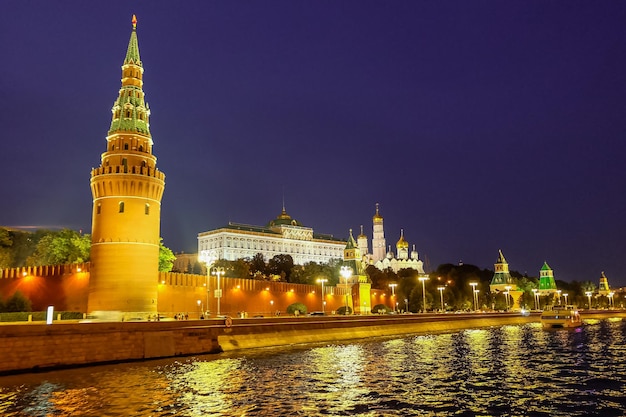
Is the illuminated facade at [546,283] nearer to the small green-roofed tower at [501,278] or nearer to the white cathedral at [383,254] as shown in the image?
the small green-roofed tower at [501,278]

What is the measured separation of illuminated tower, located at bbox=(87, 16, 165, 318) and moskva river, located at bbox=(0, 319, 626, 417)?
1515 cm

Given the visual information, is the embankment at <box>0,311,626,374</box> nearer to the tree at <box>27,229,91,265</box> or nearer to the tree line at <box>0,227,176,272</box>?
the tree line at <box>0,227,176,272</box>

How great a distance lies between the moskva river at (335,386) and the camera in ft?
53.8

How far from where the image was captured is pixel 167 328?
30359mm

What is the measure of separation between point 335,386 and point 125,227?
2821 centimetres

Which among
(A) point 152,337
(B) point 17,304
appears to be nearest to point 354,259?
(B) point 17,304

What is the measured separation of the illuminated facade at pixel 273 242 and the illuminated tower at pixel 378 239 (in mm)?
20729

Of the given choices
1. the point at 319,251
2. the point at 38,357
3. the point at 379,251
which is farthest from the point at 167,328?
the point at 379,251

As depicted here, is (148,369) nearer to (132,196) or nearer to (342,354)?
Answer: (342,354)

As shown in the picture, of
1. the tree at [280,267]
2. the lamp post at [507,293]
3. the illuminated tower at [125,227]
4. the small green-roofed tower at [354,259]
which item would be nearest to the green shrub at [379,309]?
the small green-roofed tower at [354,259]

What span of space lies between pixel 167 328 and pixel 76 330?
5.53 metres

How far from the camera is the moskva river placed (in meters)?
16.4

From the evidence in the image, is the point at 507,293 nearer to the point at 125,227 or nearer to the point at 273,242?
the point at 273,242

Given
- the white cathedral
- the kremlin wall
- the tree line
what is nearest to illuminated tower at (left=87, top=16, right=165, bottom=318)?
the kremlin wall
